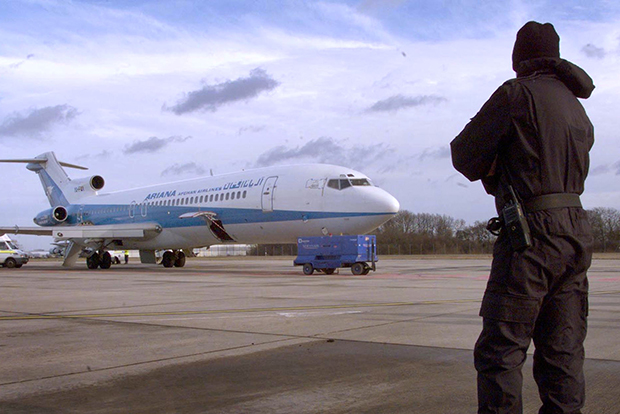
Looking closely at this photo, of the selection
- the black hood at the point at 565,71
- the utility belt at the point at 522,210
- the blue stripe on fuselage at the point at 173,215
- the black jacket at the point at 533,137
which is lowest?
the utility belt at the point at 522,210

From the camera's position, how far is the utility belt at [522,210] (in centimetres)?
288

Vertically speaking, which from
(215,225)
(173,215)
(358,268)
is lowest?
→ (358,268)

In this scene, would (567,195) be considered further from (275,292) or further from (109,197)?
(109,197)

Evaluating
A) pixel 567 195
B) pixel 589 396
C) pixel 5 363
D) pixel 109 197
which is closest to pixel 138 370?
pixel 5 363

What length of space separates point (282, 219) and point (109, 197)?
1396 centimetres

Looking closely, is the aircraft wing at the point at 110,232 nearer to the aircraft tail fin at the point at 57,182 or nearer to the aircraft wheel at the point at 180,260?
the aircraft wheel at the point at 180,260

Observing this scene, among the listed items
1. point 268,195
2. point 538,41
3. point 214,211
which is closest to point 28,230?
point 214,211

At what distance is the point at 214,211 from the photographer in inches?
1038

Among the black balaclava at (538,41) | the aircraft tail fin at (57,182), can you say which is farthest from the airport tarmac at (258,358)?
the aircraft tail fin at (57,182)

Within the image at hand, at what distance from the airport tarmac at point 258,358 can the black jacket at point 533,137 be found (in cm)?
182

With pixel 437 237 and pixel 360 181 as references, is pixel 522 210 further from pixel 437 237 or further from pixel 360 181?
pixel 437 237

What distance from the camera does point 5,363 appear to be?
5.85 metres

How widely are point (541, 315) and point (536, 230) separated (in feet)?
1.41

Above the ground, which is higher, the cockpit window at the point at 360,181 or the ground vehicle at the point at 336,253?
the cockpit window at the point at 360,181
